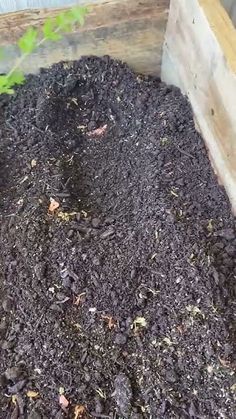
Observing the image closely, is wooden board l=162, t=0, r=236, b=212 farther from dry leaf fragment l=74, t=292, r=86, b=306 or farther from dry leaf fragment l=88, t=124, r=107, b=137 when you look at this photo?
dry leaf fragment l=74, t=292, r=86, b=306

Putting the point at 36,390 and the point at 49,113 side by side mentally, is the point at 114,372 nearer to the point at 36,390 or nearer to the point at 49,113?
the point at 36,390

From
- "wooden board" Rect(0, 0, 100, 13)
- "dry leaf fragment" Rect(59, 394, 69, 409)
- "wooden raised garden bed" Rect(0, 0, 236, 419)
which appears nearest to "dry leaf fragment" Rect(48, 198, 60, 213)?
"wooden raised garden bed" Rect(0, 0, 236, 419)

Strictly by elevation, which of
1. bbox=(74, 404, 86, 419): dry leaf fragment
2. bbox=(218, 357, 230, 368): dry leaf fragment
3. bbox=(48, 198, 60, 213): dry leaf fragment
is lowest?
bbox=(218, 357, 230, 368): dry leaf fragment

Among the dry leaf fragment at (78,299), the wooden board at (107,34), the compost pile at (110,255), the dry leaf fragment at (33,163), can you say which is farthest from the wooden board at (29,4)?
the dry leaf fragment at (78,299)

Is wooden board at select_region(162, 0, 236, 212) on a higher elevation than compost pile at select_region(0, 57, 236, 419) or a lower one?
higher

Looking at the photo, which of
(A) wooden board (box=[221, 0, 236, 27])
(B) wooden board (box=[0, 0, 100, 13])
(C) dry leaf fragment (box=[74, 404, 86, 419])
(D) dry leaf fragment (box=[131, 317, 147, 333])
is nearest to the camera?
(C) dry leaf fragment (box=[74, 404, 86, 419])

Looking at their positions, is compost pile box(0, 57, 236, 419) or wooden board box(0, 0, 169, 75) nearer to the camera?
compost pile box(0, 57, 236, 419)

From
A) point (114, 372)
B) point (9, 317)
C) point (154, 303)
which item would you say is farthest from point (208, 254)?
point (9, 317)

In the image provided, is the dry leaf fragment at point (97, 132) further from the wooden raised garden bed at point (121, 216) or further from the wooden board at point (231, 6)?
the wooden board at point (231, 6)
